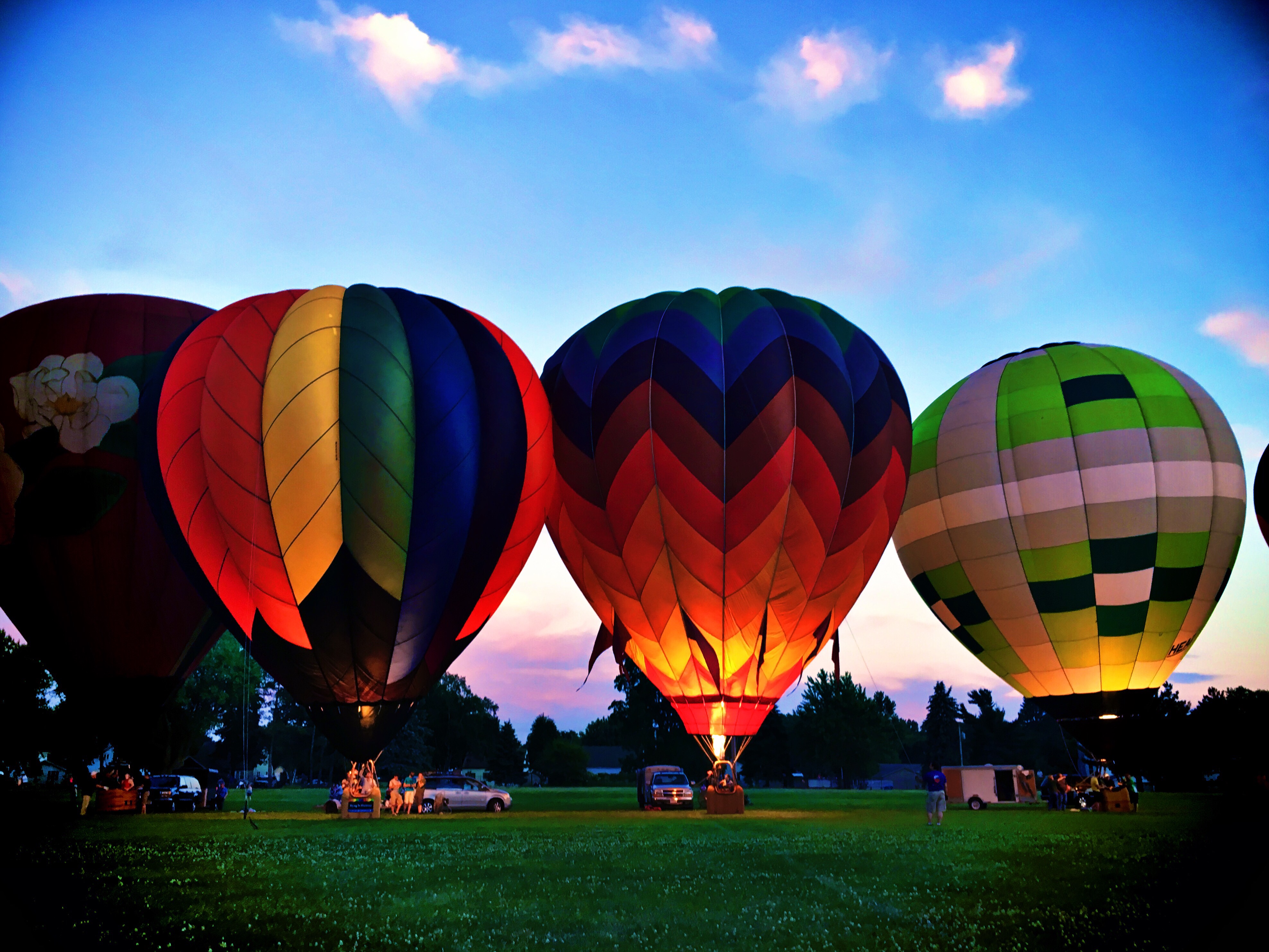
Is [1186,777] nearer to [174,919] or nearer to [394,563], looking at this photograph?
[394,563]

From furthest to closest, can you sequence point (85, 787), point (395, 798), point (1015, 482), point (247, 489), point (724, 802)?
point (1015, 482), point (395, 798), point (724, 802), point (85, 787), point (247, 489)

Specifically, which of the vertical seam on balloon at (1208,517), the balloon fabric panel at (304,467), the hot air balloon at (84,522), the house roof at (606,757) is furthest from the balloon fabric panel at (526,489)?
the house roof at (606,757)

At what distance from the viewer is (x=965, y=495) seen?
2400 cm

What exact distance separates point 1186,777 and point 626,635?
26747 millimetres

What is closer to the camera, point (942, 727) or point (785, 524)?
point (785, 524)

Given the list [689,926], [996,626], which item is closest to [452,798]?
[996,626]

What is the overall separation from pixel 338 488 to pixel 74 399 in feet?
22.7

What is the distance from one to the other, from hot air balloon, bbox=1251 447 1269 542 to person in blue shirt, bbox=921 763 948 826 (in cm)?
1233

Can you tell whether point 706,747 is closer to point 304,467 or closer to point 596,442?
point 596,442

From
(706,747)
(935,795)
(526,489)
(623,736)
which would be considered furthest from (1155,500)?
(623,736)

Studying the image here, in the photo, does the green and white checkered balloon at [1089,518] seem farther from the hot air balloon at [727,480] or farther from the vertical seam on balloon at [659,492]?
the vertical seam on balloon at [659,492]

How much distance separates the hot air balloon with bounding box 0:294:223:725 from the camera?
1867 centimetres

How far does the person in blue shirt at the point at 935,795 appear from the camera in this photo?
52.6 feet

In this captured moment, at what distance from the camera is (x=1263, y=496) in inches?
945
